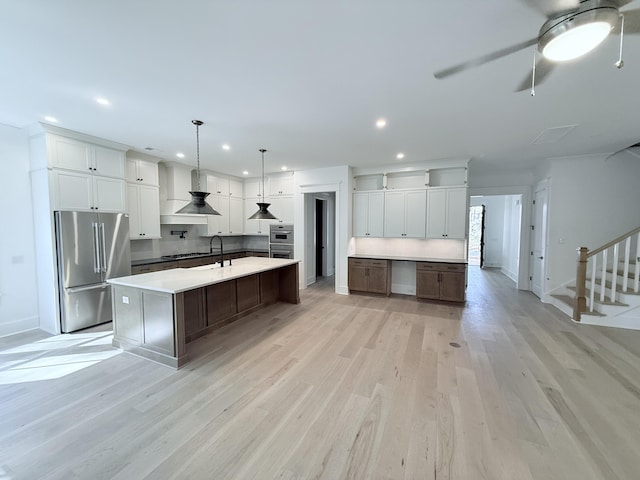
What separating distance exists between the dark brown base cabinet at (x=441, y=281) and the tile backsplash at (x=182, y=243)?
4200mm

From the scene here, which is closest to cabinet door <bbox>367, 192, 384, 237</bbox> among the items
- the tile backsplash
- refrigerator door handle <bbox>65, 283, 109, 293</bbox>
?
the tile backsplash

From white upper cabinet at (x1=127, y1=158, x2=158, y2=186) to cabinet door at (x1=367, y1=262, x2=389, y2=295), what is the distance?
15.6 feet

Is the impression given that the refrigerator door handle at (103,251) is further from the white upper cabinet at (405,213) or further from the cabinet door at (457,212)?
the cabinet door at (457,212)

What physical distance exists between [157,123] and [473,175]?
6.91 m

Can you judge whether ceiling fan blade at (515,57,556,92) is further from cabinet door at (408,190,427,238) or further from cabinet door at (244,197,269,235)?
cabinet door at (244,197,269,235)

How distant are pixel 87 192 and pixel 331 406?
459cm

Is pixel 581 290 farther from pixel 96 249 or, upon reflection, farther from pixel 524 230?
pixel 96 249

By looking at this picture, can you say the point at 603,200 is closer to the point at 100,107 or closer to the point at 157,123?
the point at 157,123

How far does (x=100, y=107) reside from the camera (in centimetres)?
300

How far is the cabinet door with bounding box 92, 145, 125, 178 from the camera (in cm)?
410

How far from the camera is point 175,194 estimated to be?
5.62 m

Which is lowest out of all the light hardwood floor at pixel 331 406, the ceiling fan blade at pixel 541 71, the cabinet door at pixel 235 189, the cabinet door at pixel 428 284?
the light hardwood floor at pixel 331 406

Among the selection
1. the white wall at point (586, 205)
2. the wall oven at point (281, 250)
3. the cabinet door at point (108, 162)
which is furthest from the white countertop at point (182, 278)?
the white wall at point (586, 205)

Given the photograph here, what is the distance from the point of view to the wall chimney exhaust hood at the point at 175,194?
5.54 m
